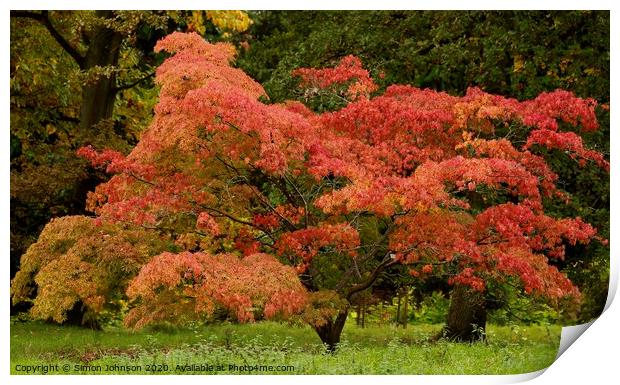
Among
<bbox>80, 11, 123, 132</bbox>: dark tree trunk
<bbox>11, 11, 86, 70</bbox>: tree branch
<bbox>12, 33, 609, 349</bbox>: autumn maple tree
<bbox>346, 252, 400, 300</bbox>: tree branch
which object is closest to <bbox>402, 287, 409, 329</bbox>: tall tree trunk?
<bbox>12, 33, 609, 349</bbox>: autumn maple tree

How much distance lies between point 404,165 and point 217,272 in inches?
71.8

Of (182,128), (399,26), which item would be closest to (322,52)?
(399,26)

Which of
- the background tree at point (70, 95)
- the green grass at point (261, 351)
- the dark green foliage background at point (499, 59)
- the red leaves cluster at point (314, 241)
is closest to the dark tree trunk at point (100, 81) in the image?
the background tree at point (70, 95)

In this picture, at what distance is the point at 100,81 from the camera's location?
9500 mm

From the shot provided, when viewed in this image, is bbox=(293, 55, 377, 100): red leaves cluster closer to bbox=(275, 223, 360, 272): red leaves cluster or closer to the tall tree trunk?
bbox=(275, 223, 360, 272): red leaves cluster

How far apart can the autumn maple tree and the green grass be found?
17.4 inches

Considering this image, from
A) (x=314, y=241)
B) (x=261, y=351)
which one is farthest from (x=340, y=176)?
(x=261, y=351)

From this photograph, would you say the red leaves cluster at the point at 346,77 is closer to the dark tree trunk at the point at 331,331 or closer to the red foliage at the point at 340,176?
the red foliage at the point at 340,176

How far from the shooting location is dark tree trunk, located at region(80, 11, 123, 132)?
9.41 metres

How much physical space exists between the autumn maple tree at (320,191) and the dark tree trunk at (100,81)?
1.82 meters

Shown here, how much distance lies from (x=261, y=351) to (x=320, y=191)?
152cm

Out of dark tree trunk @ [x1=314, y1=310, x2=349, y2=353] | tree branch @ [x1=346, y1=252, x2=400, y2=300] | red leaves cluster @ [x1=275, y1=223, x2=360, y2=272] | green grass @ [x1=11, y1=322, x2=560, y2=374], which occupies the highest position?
red leaves cluster @ [x1=275, y1=223, x2=360, y2=272]

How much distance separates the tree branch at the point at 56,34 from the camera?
941cm

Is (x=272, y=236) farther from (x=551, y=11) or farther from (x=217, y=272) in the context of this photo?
(x=551, y=11)
